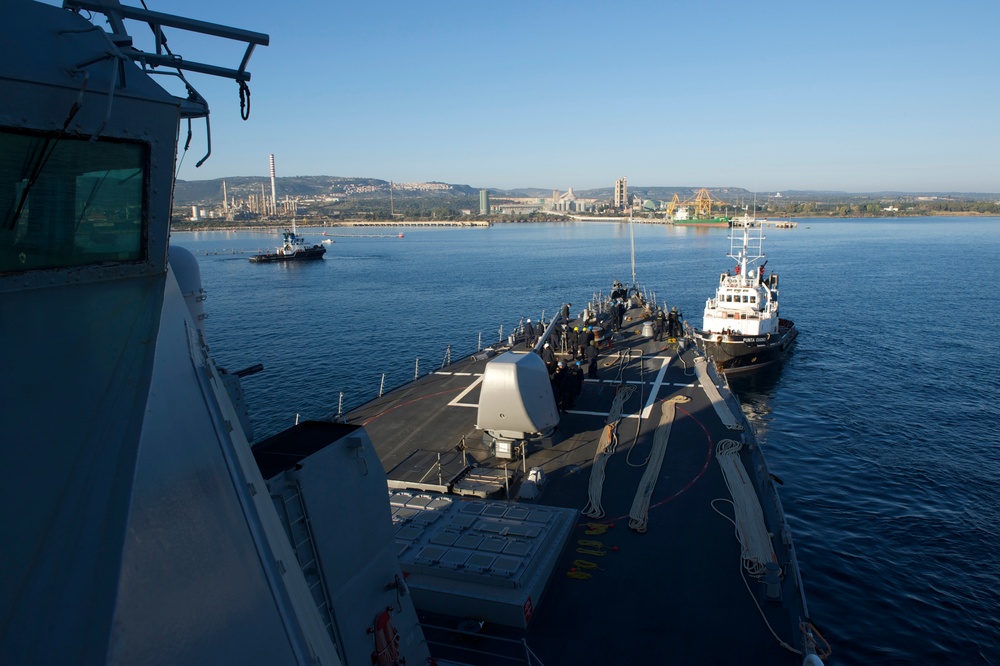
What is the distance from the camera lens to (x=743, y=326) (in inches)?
1644

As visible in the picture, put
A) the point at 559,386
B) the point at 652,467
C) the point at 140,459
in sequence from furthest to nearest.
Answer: the point at 559,386 → the point at 652,467 → the point at 140,459

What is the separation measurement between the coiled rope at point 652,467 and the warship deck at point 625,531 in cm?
9

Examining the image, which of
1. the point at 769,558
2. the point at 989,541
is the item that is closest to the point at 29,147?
the point at 769,558

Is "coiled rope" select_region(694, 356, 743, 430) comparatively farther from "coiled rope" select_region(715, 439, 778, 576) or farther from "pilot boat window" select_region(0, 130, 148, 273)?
"pilot boat window" select_region(0, 130, 148, 273)

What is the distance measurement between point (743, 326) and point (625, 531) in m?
31.7

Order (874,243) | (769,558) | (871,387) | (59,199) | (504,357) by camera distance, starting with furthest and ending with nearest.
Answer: (874,243) < (871,387) < (504,357) < (769,558) < (59,199)

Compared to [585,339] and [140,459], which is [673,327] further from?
[140,459]

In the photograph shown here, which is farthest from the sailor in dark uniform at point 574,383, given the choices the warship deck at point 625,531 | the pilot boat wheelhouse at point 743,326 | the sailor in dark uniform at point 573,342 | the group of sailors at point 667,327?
→ the pilot boat wheelhouse at point 743,326

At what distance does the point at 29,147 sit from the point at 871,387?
40608 mm

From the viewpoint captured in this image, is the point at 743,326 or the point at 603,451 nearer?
the point at 603,451

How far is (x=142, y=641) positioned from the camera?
3.37 metres

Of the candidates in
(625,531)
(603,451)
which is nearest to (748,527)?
(625,531)

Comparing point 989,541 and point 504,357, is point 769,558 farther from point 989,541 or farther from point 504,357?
point 989,541

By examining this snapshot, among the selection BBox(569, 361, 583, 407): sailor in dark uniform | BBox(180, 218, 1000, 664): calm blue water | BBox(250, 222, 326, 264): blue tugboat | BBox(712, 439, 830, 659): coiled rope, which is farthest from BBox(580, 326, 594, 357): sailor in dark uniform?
BBox(250, 222, 326, 264): blue tugboat
